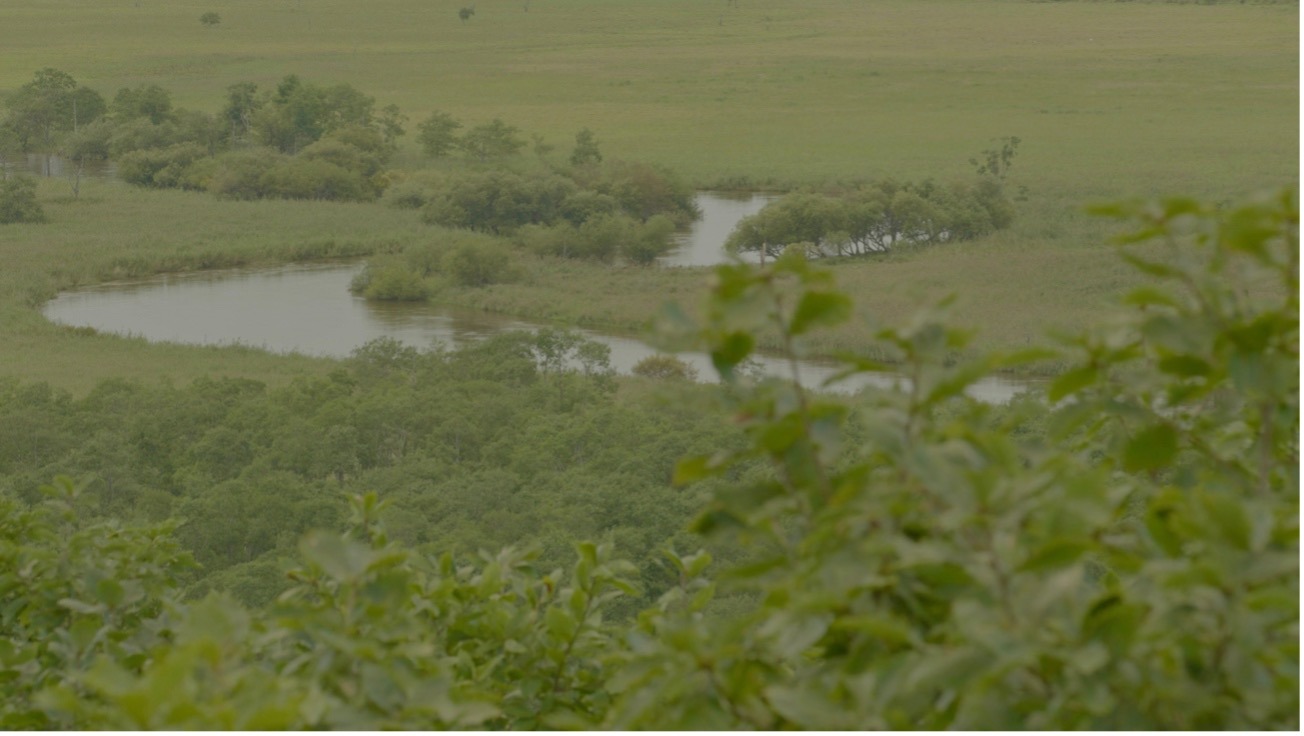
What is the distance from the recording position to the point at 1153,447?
210cm

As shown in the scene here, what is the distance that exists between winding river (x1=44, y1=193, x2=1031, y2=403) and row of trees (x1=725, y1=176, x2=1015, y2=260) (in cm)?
185

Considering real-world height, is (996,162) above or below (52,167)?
above

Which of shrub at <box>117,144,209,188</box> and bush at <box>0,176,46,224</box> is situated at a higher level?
bush at <box>0,176,46,224</box>

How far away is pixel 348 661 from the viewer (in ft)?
7.24

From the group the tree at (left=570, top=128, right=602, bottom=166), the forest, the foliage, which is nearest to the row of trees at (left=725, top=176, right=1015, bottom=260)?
the forest

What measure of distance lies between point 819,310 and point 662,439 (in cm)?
1235

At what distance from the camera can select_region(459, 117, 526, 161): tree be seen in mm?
50656

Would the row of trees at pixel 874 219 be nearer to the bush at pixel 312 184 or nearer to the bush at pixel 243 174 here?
the bush at pixel 312 184

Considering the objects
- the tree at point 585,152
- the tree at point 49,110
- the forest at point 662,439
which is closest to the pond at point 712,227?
the forest at point 662,439

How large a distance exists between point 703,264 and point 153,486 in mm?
20910

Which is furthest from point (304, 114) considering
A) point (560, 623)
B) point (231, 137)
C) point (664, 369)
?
point (560, 623)

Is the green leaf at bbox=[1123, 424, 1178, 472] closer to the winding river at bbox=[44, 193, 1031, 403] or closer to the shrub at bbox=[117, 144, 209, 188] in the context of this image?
the winding river at bbox=[44, 193, 1031, 403]

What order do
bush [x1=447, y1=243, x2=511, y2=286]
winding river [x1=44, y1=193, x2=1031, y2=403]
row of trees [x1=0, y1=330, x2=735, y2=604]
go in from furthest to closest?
bush [x1=447, y1=243, x2=511, y2=286] < winding river [x1=44, y1=193, x2=1031, y2=403] < row of trees [x1=0, y1=330, x2=735, y2=604]

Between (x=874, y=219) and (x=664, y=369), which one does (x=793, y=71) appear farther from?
(x=664, y=369)
